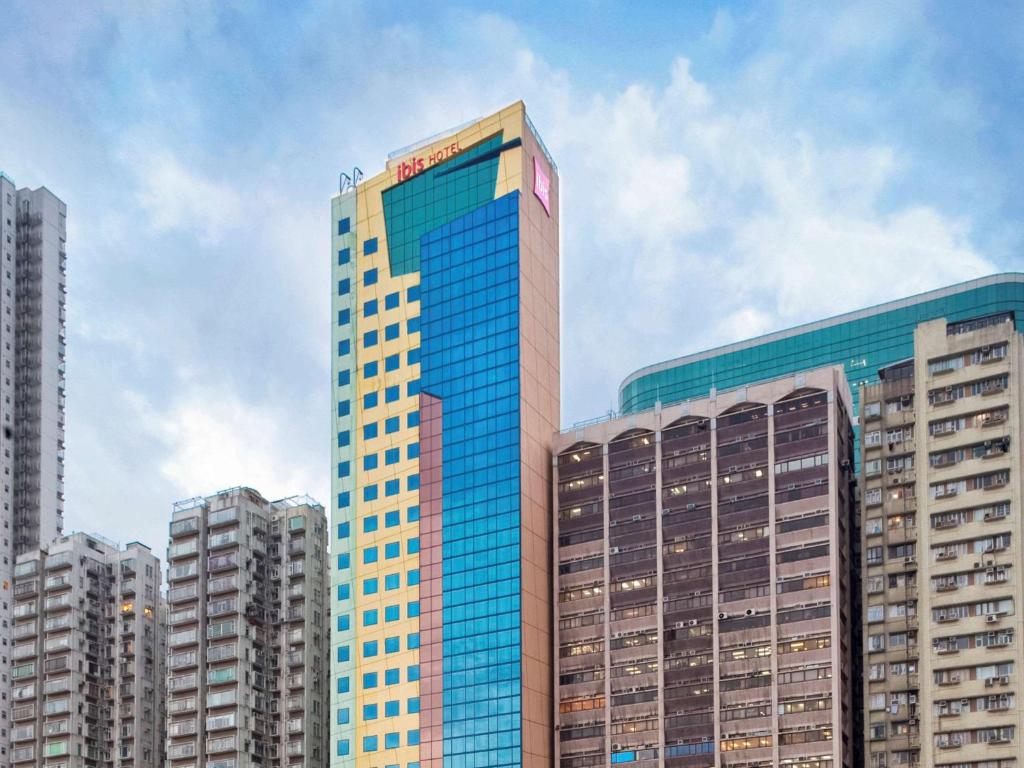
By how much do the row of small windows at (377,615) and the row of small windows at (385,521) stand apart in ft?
30.0

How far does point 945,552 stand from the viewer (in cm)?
14500

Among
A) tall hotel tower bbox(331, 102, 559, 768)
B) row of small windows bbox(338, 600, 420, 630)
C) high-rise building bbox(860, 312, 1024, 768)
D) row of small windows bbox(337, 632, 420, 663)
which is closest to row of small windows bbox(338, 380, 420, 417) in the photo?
tall hotel tower bbox(331, 102, 559, 768)

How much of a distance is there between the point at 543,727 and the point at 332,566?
1255 inches

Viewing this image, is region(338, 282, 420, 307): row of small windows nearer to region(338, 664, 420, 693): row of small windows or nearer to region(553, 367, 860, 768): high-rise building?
region(553, 367, 860, 768): high-rise building

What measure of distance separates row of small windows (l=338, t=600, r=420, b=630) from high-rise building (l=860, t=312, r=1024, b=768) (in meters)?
48.5

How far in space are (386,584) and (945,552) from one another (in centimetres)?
6077

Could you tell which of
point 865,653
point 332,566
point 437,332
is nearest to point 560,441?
point 437,332

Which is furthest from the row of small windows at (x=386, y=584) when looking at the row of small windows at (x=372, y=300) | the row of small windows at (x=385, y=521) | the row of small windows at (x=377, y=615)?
the row of small windows at (x=372, y=300)

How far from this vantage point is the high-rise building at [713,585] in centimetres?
14662

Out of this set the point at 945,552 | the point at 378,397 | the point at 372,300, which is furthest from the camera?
the point at 372,300

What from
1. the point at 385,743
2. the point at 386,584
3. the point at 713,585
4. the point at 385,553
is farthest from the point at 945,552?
the point at 385,743

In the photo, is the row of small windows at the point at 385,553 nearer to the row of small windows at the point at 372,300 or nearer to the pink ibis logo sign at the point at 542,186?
the row of small windows at the point at 372,300

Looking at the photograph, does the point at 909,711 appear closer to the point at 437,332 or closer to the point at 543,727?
the point at 543,727

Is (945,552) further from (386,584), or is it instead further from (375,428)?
(375,428)
